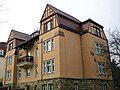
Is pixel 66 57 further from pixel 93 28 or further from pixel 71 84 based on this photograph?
pixel 93 28

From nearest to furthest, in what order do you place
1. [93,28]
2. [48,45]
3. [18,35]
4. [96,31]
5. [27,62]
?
1. [48,45]
2. [93,28]
3. [27,62]
4. [96,31]
5. [18,35]

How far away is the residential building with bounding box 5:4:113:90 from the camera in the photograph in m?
22.7

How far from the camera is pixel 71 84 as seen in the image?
2259 centimetres

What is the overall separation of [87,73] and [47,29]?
355 inches

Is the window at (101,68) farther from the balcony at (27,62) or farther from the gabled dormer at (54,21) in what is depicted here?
the balcony at (27,62)

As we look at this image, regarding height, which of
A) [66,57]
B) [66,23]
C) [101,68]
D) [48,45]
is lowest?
[101,68]

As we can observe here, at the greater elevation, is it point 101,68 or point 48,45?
point 48,45

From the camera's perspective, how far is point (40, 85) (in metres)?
24.2

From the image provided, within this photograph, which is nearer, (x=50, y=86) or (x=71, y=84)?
(x=71, y=84)

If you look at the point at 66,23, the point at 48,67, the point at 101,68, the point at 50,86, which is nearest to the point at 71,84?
the point at 50,86

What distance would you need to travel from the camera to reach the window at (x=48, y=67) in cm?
2306

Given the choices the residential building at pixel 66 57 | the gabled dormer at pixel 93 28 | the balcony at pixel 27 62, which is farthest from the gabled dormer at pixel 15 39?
the gabled dormer at pixel 93 28

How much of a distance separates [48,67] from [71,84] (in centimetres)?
404

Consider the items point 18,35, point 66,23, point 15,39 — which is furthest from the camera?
point 18,35
